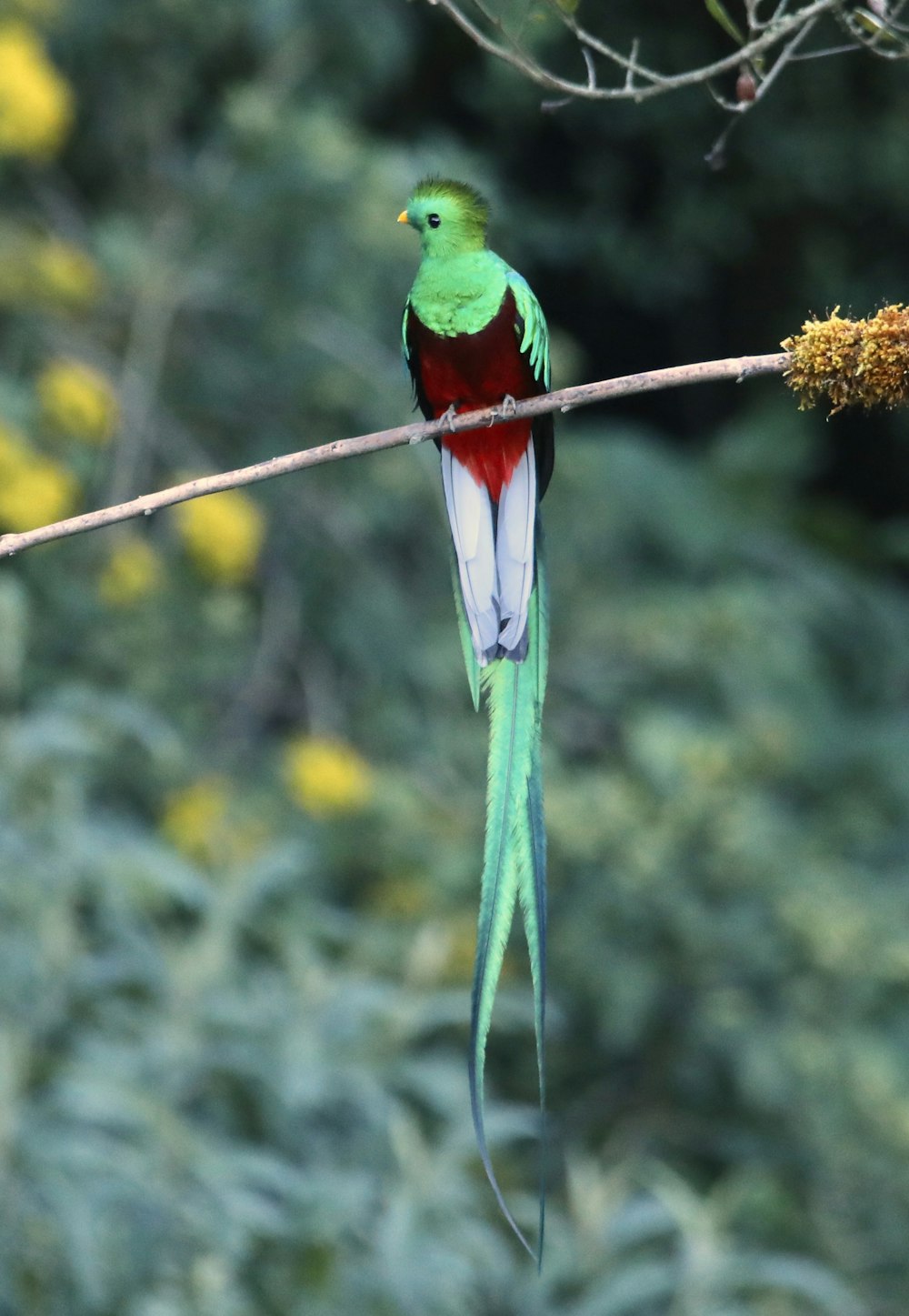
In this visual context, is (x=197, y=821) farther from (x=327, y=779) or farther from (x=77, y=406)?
(x=77, y=406)

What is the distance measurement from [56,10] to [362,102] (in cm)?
120

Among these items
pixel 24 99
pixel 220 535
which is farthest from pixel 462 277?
pixel 24 99

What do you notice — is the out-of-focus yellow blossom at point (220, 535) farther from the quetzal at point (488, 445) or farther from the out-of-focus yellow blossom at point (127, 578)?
the quetzal at point (488, 445)

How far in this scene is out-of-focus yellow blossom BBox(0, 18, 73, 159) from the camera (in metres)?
3.14

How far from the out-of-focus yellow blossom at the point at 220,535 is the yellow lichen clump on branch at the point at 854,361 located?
6.70 ft

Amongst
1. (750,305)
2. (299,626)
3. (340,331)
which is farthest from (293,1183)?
(750,305)

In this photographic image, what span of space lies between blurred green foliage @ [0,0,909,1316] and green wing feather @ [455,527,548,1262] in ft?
3.13

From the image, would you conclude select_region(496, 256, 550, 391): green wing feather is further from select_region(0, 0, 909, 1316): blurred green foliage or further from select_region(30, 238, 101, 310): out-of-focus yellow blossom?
select_region(30, 238, 101, 310): out-of-focus yellow blossom

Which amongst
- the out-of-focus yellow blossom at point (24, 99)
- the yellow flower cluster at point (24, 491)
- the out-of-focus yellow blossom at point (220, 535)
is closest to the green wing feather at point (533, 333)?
the yellow flower cluster at point (24, 491)

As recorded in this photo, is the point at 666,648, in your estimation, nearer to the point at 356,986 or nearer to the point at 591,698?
the point at 591,698

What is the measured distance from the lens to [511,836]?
1550mm

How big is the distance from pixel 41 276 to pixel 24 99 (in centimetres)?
36

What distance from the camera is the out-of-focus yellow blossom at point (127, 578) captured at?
325cm

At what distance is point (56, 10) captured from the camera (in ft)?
11.4
